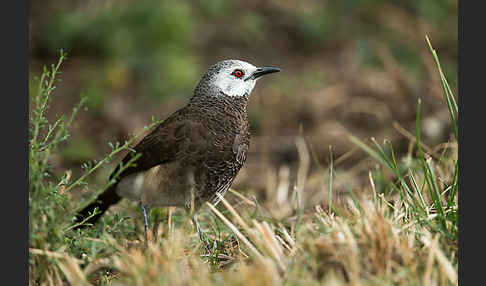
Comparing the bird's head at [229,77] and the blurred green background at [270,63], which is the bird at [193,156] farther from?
the blurred green background at [270,63]

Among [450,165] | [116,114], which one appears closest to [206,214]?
[450,165]

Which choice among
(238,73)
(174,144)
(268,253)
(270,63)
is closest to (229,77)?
(238,73)

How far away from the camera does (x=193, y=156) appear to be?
12.0 feet

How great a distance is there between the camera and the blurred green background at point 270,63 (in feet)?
21.1

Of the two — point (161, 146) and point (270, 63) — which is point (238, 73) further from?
point (270, 63)

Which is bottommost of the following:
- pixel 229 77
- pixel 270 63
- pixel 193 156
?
pixel 270 63

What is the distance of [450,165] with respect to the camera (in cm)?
440

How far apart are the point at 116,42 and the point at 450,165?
14.3ft

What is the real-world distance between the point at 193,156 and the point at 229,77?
2.22 feet

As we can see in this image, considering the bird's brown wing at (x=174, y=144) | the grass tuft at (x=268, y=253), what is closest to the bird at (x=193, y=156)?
the bird's brown wing at (x=174, y=144)

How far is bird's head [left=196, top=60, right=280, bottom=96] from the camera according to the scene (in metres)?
4.00

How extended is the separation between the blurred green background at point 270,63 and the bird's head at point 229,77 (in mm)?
1464

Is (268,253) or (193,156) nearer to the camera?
(268,253)

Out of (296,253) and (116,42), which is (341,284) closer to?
(296,253)
